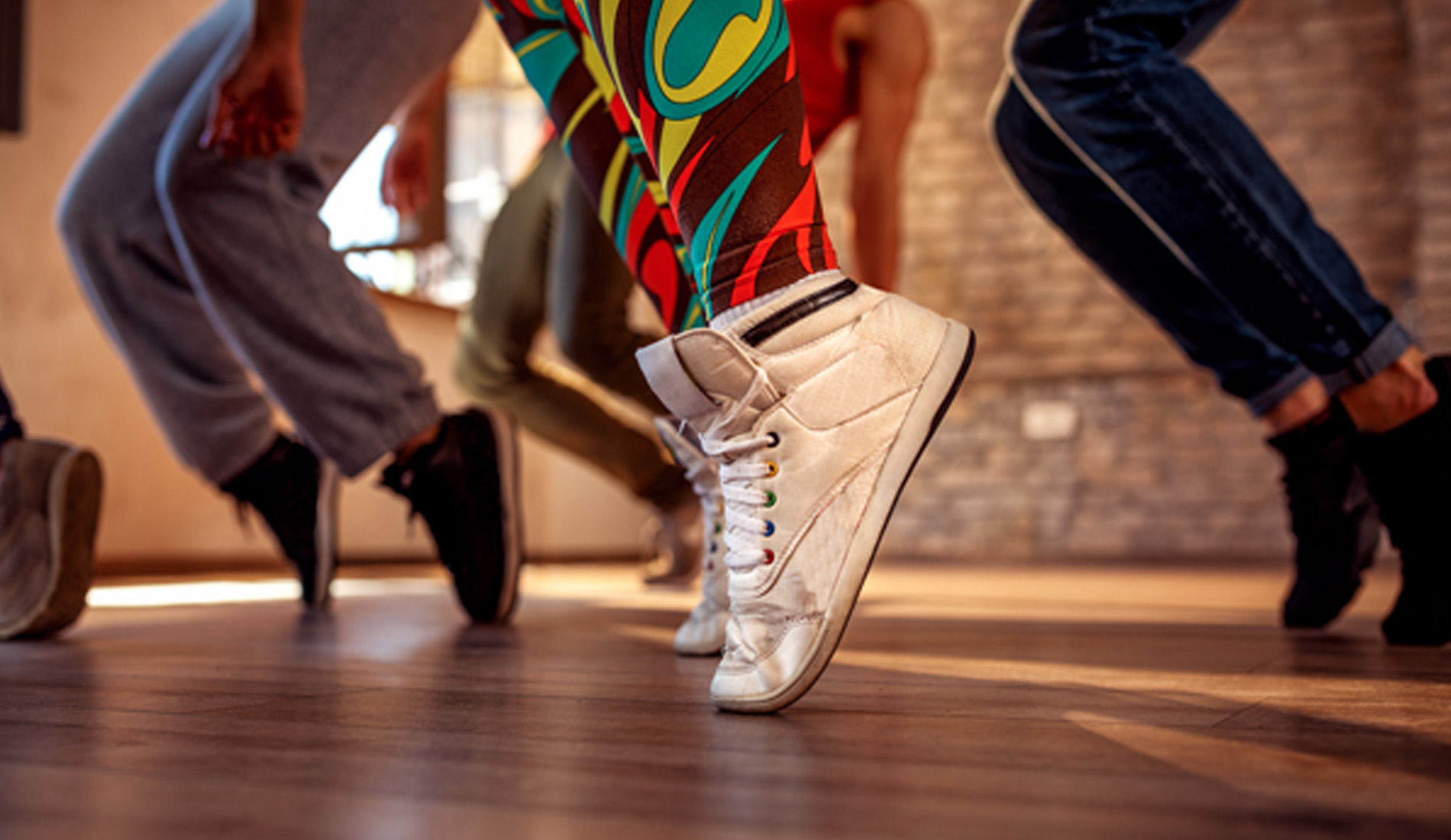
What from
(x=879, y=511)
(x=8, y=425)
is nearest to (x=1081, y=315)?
(x=8, y=425)

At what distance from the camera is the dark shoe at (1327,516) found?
1115 millimetres

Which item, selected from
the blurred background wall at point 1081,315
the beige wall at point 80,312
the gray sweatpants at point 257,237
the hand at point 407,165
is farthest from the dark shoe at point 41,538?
the blurred background wall at point 1081,315

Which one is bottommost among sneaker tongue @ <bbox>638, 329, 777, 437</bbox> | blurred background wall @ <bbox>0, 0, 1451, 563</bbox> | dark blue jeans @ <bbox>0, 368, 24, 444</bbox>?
blurred background wall @ <bbox>0, 0, 1451, 563</bbox>

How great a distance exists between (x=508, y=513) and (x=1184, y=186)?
2.44 feet

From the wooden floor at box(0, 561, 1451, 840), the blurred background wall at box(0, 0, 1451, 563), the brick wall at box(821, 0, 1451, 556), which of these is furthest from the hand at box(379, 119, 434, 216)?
the brick wall at box(821, 0, 1451, 556)

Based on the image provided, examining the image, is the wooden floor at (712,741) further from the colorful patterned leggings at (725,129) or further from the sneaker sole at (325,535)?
the sneaker sole at (325,535)

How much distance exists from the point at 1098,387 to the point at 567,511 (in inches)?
84.2

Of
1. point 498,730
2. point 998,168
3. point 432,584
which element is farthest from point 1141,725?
point 998,168

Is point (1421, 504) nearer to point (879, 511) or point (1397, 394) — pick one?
point (1397, 394)

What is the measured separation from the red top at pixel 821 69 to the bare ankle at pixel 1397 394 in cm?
92

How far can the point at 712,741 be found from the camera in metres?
0.55

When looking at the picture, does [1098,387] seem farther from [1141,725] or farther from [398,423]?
[1141,725]

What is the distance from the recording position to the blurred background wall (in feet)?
13.4

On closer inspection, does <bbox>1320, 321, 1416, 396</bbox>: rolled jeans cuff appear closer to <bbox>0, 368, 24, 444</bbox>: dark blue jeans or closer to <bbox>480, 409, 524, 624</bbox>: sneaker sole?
<bbox>480, 409, 524, 624</bbox>: sneaker sole
